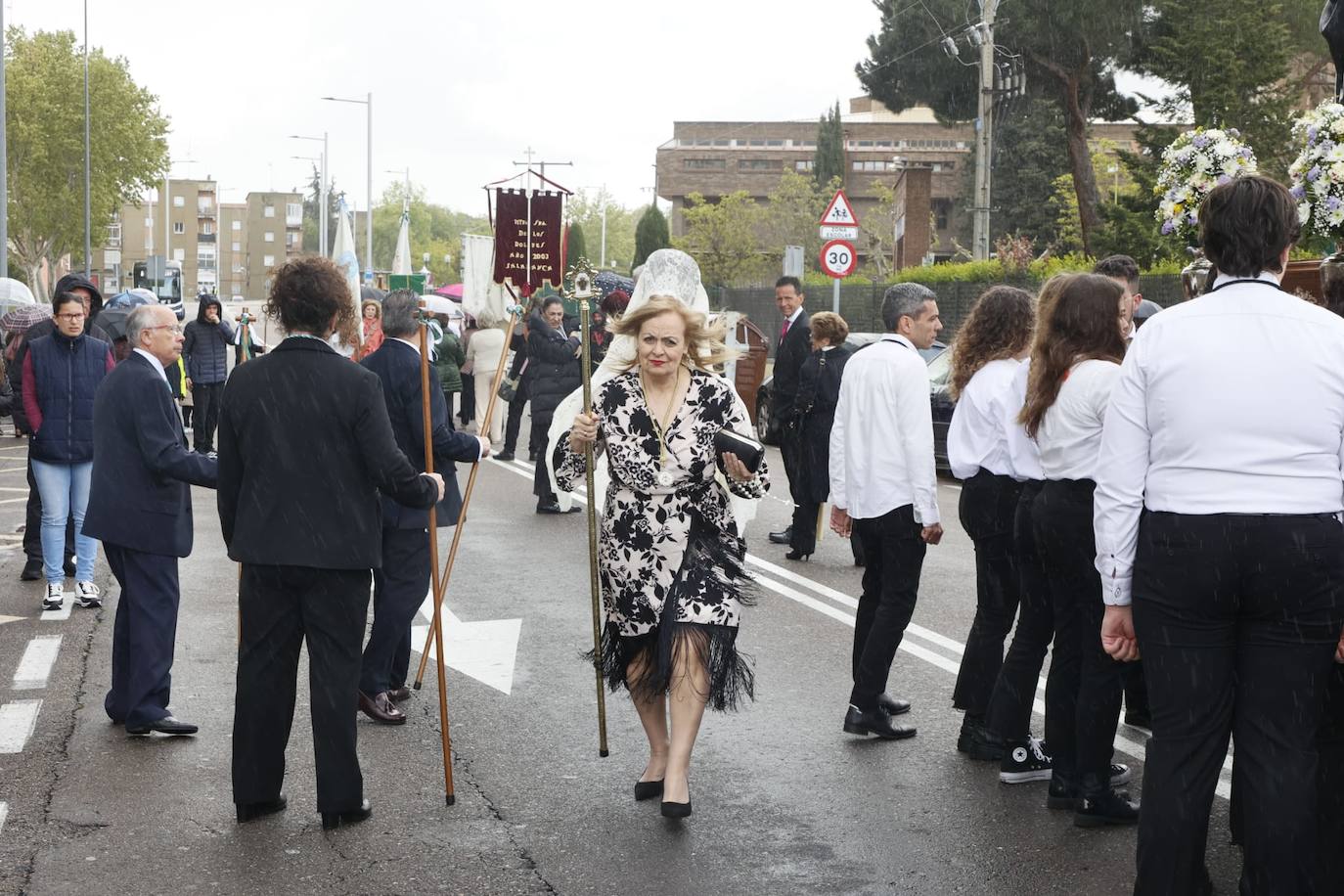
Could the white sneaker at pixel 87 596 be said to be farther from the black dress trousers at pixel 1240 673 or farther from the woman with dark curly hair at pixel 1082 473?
the black dress trousers at pixel 1240 673

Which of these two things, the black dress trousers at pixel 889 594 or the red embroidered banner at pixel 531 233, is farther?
the red embroidered banner at pixel 531 233

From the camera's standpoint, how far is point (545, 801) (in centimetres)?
573

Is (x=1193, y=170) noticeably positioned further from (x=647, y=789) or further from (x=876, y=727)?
(x=647, y=789)

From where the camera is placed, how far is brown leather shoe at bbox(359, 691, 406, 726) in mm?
6883

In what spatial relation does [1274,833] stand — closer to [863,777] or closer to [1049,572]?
[1049,572]

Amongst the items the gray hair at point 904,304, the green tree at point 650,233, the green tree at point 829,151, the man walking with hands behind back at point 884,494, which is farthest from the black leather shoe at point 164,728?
the green tree at point 829,151

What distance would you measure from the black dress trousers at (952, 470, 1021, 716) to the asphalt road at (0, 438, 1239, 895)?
0.88 feet

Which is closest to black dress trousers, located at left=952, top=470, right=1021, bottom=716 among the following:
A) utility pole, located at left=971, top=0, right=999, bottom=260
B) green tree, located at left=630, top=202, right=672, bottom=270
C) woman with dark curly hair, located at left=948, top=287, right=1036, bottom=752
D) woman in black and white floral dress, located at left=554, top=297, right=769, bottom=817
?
woman with dark curly hair, located at left=948, top=287, right=1036, bottom=752

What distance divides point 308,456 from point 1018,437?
8.43ft

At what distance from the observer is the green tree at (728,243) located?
216 feet

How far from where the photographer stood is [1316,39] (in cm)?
3441

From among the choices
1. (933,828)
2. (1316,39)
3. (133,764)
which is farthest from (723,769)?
(1316,39)

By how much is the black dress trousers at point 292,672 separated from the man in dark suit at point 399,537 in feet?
4.49

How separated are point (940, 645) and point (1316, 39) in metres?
30.2
